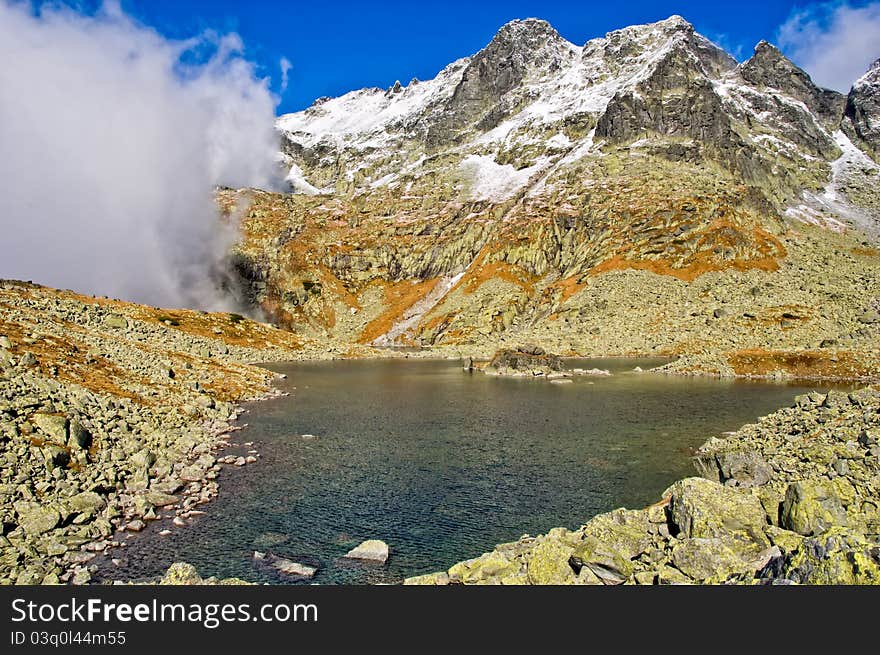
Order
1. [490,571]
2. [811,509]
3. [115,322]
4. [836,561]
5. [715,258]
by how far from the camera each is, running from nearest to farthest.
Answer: [836,561], [490,571], [811,509], [115,322], [715,258]

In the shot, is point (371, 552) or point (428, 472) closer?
point (371, 552)

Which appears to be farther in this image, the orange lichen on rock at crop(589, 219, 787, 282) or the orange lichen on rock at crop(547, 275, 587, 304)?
the orange lichen on rock at crop(547, 275, 587, 304)

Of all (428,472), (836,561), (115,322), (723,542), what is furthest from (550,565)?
(115,322)

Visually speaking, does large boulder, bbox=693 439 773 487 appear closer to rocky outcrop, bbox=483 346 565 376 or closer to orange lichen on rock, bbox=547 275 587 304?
rocky outcrop, bbox=483 346 565 376

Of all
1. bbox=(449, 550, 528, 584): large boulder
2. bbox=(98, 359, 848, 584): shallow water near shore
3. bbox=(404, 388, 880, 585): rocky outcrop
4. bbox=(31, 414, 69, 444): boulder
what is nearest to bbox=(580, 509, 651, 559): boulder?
bbox=(404, 388, 880, 585): rocky outcrop

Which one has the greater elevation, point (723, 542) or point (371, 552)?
point (723, 542)

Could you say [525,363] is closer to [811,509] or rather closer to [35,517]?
[811,509]

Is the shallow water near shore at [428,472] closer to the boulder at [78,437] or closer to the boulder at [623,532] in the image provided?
the boulder at [623,532]

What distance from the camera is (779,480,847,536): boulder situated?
20844 mm

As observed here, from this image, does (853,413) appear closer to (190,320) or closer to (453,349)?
(453,349)

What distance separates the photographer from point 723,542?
20.5 metres

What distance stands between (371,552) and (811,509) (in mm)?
18694

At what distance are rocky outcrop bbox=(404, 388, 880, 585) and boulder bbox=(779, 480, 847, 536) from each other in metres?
0.04

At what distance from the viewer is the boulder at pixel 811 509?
68.4 feet
